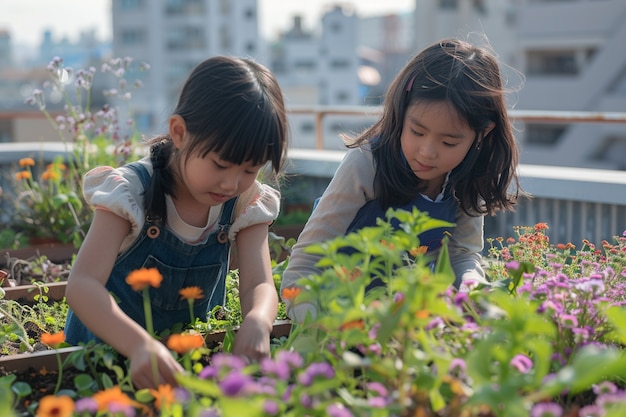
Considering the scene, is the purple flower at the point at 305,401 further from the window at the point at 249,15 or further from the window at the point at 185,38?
the window at the point at 249,15

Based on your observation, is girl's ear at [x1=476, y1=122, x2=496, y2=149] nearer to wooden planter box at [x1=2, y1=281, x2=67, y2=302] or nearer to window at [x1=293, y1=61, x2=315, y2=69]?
wooden planter box at [x1=2, y1=281, x2=67, y2=302]

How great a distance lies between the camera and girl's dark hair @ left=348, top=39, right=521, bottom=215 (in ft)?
7.55

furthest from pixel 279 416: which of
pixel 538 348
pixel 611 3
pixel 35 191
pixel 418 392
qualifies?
pixel 611 3

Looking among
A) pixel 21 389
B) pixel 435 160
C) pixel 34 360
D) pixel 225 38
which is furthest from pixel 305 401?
pixel 225 38

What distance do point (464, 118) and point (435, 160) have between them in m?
0.14

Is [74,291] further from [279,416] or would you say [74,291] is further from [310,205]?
[310,205]

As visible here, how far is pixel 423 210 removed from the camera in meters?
2.48

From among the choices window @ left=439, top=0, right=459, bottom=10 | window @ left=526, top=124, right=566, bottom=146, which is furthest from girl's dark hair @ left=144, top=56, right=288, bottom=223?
window @ left=439, top=0, right=459, bottom=10

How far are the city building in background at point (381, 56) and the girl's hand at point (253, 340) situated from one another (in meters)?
7.54

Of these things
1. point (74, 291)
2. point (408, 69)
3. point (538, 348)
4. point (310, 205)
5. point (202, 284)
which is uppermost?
point (408, 69)

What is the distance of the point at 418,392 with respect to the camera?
1218 millimetres

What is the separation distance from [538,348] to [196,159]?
3.12ft

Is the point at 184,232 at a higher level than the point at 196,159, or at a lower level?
lower

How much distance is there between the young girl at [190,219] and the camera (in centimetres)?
172
